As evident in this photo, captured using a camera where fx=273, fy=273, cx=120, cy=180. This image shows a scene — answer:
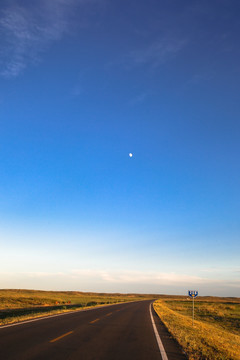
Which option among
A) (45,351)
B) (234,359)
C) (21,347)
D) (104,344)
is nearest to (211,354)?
(234,359)

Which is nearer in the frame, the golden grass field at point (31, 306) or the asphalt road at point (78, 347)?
the asphalt road at point (78, 347)

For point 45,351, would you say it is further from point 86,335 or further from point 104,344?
point 86,335

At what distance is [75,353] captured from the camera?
313 inches

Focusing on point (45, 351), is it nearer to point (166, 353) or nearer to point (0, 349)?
point (0, 349)

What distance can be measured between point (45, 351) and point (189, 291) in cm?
1404

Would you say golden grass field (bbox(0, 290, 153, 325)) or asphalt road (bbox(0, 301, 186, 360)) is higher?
asphalt road (bbox(0, 301, 186, 360))

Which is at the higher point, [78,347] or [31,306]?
[78,347]

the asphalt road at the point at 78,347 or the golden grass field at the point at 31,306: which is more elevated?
the asphalt road at the point at 78,347

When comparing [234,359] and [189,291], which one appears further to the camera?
[189,291]

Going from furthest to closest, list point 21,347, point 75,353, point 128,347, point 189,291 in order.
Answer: point 189,291
point 128,347
point 21,347
point 75,353

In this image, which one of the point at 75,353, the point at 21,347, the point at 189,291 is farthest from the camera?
the point at 189,291

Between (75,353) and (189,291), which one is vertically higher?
(189,291)

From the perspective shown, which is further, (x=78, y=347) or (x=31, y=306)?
(x=31, y=306)

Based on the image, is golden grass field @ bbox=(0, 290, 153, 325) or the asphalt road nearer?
the asphalt road
